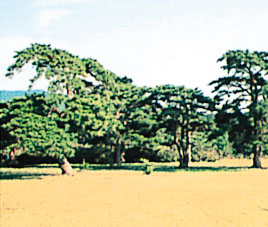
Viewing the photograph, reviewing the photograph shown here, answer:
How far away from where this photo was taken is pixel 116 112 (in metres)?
50.6

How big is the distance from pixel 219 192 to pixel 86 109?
50.1 feet

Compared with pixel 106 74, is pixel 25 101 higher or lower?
lower

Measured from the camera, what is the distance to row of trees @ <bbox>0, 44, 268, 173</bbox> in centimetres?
3120

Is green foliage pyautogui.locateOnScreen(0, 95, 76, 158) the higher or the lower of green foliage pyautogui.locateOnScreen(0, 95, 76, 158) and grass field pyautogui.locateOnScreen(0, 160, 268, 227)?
the higher

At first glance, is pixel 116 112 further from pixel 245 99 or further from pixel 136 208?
pixel 136 208

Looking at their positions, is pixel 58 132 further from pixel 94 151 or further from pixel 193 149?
pixel 193 149

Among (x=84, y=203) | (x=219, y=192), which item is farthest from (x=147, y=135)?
(x=84, y=203)

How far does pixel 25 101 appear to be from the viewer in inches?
1299

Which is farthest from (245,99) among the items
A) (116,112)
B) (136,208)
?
(136,208)

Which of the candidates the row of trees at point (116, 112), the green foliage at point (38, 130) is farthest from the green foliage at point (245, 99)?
the green foliage at point (38, 130)

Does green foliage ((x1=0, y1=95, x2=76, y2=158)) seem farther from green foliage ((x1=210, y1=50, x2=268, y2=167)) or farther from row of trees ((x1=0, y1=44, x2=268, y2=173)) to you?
green foliage ((x1=210, y1=50, x2=268, y2=167))

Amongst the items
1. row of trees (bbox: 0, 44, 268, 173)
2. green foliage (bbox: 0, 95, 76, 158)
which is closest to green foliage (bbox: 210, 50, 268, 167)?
row of trees (bbox: 0, 44, 268, 173)

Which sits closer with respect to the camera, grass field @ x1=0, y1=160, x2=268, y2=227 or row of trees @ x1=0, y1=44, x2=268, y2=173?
grass field @ x1=0, y1=160, x2=268, y2=227

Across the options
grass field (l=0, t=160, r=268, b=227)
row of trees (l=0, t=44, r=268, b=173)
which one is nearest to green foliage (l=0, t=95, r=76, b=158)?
row of trees (l=0, t=44, r=268, b=173)
